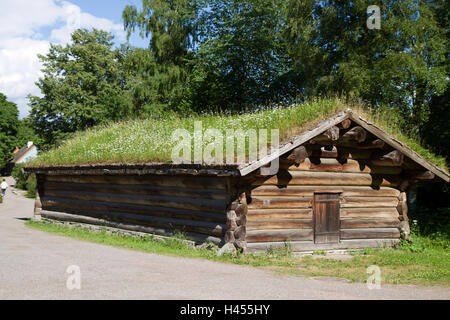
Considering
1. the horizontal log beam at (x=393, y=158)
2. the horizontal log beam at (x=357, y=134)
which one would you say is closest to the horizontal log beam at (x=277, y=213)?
the horizontal log beam at (x=357, y=134)

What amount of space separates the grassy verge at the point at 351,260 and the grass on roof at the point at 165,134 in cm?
244

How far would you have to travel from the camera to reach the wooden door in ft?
42.0

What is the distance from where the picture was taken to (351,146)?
13.4 m

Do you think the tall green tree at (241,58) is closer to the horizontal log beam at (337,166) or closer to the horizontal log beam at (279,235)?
Answer: the horizontal log beam at (337,166)

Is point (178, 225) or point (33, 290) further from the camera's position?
point (178, 225)

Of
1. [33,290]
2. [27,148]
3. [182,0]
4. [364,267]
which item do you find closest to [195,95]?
[182,0]

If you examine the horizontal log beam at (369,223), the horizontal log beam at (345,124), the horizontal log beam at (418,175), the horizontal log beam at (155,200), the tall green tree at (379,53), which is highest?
the tall green tree at (379,53)

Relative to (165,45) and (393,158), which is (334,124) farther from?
(165,45)

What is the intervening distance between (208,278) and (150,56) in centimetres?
3147

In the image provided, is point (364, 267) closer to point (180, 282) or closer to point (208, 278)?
point (208, 278)

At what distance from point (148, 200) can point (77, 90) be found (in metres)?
31.8

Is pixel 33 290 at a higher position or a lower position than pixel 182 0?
lower

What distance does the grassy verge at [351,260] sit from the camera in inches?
392

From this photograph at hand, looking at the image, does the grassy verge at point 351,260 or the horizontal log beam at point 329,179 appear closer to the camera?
the grassy verge at point 351,260
